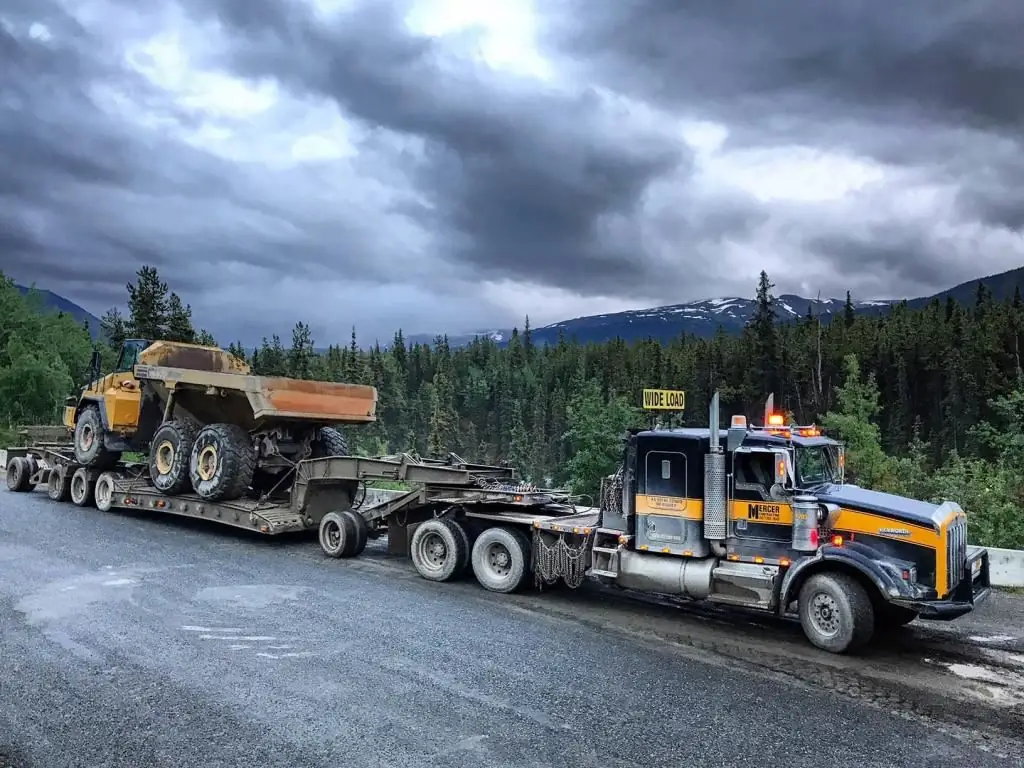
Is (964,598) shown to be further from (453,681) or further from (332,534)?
(332,534)

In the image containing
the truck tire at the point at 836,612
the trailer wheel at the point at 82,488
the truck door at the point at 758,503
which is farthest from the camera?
the trailer wheel at the point at 82,488

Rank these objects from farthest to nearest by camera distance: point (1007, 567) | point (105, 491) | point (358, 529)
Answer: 1. point (105, 491)
2. point (358, 529)
3. point (1007, 567)

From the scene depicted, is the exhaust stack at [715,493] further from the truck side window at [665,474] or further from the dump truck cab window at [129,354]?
the dump truck cab window at [129,354]

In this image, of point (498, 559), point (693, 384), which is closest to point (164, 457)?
point (498, 559)

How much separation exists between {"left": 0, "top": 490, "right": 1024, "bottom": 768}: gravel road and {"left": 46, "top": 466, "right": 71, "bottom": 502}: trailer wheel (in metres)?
7.13

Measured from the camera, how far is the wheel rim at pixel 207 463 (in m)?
12.8

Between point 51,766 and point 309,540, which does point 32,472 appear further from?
point 51,766

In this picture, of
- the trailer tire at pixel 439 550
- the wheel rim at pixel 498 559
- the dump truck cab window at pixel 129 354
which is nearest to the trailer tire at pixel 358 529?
the trailer tire at pixel 439 550

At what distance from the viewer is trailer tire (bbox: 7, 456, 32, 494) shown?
18594 millimetres

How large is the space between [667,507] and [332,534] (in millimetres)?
5560

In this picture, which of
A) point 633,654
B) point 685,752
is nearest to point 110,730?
point 685,752

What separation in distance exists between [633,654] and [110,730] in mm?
4412

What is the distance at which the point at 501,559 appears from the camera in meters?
9.80

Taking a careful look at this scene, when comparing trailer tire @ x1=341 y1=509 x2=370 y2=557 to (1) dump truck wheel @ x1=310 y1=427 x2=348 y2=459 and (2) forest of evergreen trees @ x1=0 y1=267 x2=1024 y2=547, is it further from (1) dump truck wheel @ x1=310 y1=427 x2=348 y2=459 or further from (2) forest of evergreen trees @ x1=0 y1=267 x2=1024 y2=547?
(2) forest of evergreen trees @ x1=0 y1=267 x2=1024 y2=547
